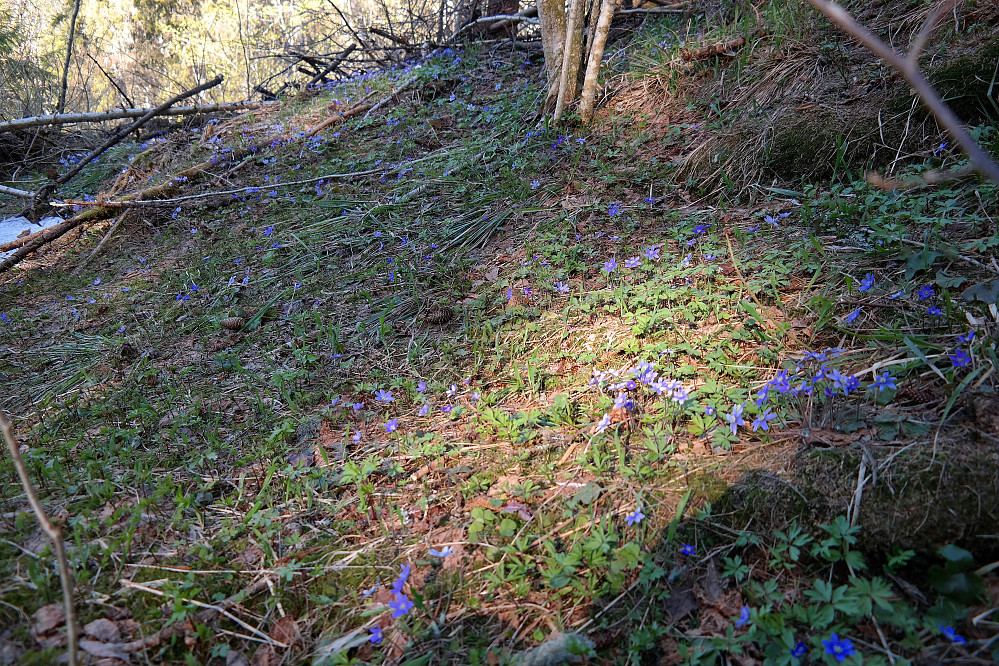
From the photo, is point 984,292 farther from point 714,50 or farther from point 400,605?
point 714,50

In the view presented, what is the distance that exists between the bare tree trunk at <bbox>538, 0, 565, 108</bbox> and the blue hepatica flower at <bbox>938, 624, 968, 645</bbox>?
3989 millimetres

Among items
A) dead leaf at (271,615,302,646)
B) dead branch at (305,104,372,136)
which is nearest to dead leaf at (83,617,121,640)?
dead leaf at (271,615,302,646)

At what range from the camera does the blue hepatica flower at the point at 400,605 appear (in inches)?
60.9

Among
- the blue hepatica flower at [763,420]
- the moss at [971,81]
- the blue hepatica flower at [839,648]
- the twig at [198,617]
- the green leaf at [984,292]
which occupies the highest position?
the moss at [971,81]

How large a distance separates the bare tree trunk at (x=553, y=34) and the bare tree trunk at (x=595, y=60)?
0.30 metres

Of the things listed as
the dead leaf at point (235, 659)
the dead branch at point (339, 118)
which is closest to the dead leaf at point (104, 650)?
the dead leaf at point (235, 659)

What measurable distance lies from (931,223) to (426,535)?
7.61 feet

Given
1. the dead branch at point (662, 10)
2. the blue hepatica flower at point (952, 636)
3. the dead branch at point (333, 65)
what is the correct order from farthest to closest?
the dead branch at point (333, 65) → the dead branch at point (662, 10) → the blue hepatica flower at point (952, 636)

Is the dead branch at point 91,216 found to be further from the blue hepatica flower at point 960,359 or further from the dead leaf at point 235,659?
the blue hepatica flower at point 960,359

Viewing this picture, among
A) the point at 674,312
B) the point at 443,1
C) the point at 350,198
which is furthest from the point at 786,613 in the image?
the point at 443,1

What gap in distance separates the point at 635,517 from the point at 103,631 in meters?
1.56

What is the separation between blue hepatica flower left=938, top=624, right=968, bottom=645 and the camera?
116cm

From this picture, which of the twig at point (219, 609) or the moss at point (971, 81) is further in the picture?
the moss at point (971, 81)

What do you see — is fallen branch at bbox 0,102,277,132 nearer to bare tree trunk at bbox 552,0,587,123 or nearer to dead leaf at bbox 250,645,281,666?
bare tree trunk at bbox 552,0,587,123
